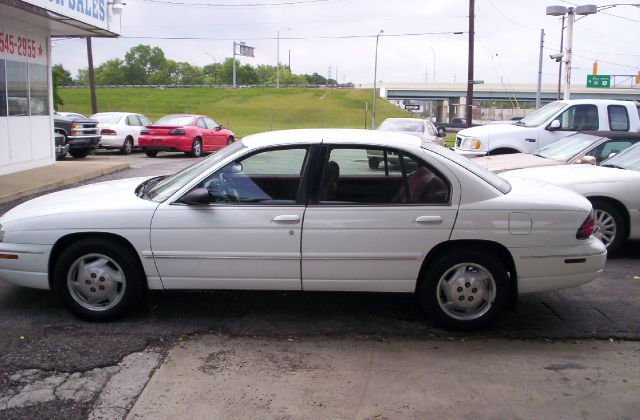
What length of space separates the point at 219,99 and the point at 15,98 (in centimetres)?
7164

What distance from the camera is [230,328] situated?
498 cm

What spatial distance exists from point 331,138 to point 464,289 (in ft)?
5.10

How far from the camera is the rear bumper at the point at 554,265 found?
15.9ft

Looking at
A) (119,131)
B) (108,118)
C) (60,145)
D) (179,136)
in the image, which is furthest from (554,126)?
(108,118)

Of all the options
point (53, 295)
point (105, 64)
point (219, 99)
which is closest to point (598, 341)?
point (53, 295)

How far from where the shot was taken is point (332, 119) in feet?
213

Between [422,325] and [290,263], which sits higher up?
[290,263]

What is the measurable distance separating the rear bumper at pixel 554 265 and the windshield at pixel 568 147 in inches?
183

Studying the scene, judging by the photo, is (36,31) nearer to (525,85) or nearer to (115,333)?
(115,333)

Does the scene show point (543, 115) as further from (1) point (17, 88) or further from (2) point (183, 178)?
(1) point (17, 88)

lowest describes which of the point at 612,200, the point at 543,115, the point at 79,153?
the point at 79,153

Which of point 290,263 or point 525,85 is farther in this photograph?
point 525,85

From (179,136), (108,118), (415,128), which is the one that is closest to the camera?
(415,128)

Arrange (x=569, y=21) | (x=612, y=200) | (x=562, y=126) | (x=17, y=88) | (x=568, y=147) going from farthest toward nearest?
(x=569, y=21) < (x=17, y=88) < (x=562, y=126) < (x=568, y=147) < (x=612, y=200)
